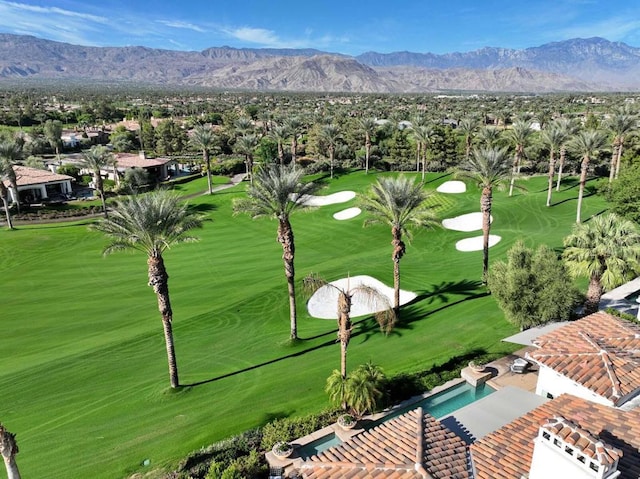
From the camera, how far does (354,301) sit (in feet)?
89.1

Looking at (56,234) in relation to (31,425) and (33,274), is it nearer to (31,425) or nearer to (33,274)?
(33,274)

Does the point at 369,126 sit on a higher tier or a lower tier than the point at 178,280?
higher

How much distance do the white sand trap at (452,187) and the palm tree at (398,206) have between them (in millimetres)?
25597

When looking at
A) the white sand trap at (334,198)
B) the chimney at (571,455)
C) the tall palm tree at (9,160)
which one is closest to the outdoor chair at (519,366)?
the chimney at (571,455)

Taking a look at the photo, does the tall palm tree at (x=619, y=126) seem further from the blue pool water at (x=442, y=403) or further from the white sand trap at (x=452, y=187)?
the blue pool water at (x=442, y=403)

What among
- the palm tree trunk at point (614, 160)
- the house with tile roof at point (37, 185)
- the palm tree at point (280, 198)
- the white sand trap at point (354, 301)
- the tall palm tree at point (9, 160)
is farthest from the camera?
the house with tile roof at point (37, 185)

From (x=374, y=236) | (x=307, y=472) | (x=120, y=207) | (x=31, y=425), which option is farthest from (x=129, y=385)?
(x=374, y=236)

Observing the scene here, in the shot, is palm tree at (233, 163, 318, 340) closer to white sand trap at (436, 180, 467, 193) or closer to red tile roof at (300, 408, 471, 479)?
red tile roof at (300, 408, 471, 479)

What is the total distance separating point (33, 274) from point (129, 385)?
19064 mm

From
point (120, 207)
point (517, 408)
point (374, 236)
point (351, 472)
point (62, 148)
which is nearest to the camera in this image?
point (351, 472)

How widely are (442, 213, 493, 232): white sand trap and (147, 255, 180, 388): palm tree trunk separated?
88.7ft

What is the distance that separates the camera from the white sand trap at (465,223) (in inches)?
1517

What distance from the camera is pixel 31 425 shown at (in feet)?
55.3

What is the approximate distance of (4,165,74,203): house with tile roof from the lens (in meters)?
56.3
